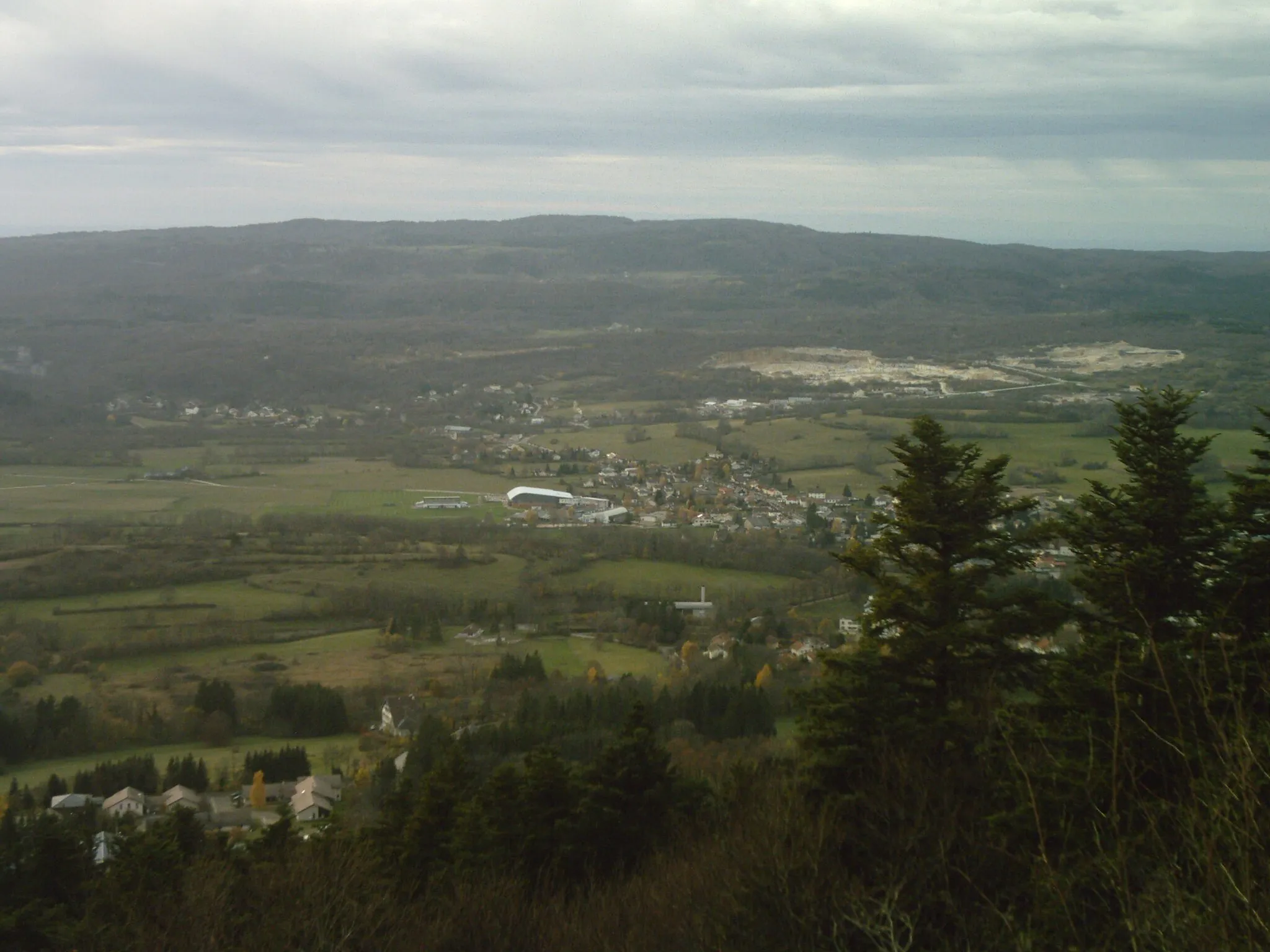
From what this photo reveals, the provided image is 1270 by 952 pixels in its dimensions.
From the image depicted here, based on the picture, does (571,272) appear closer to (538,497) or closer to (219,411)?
(219,411)

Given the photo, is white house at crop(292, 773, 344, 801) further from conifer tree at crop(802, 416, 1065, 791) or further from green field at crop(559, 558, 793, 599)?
green field at crop(559, 558, 793, 599)

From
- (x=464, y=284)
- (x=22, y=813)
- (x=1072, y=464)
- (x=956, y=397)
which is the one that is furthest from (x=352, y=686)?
(x=464, y=284)

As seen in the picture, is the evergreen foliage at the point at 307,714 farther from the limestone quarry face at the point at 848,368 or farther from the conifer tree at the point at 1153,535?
the limestone quarry face at the point at 848,368

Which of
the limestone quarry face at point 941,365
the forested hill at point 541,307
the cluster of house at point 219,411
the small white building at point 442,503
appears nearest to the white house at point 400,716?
the small white building at point 442,503

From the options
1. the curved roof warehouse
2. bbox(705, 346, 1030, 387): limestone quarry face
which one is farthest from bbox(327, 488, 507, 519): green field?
bbox(705, 346, 1030, 387): limestone quarry face

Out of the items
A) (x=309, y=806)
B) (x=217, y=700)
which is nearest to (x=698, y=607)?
(x=217, y=700)

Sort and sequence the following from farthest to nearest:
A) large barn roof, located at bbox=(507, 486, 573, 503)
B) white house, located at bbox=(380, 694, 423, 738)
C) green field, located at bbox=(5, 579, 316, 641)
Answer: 1. large barn roof, located at bbox=(507, 486, 573, 503)
2. green field, located at bbox=(5, 579, 316, 641)
3. white house, located at bbox=(380, 694, 423, 738)

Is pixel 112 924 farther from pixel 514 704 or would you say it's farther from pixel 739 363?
pixel 739 363
